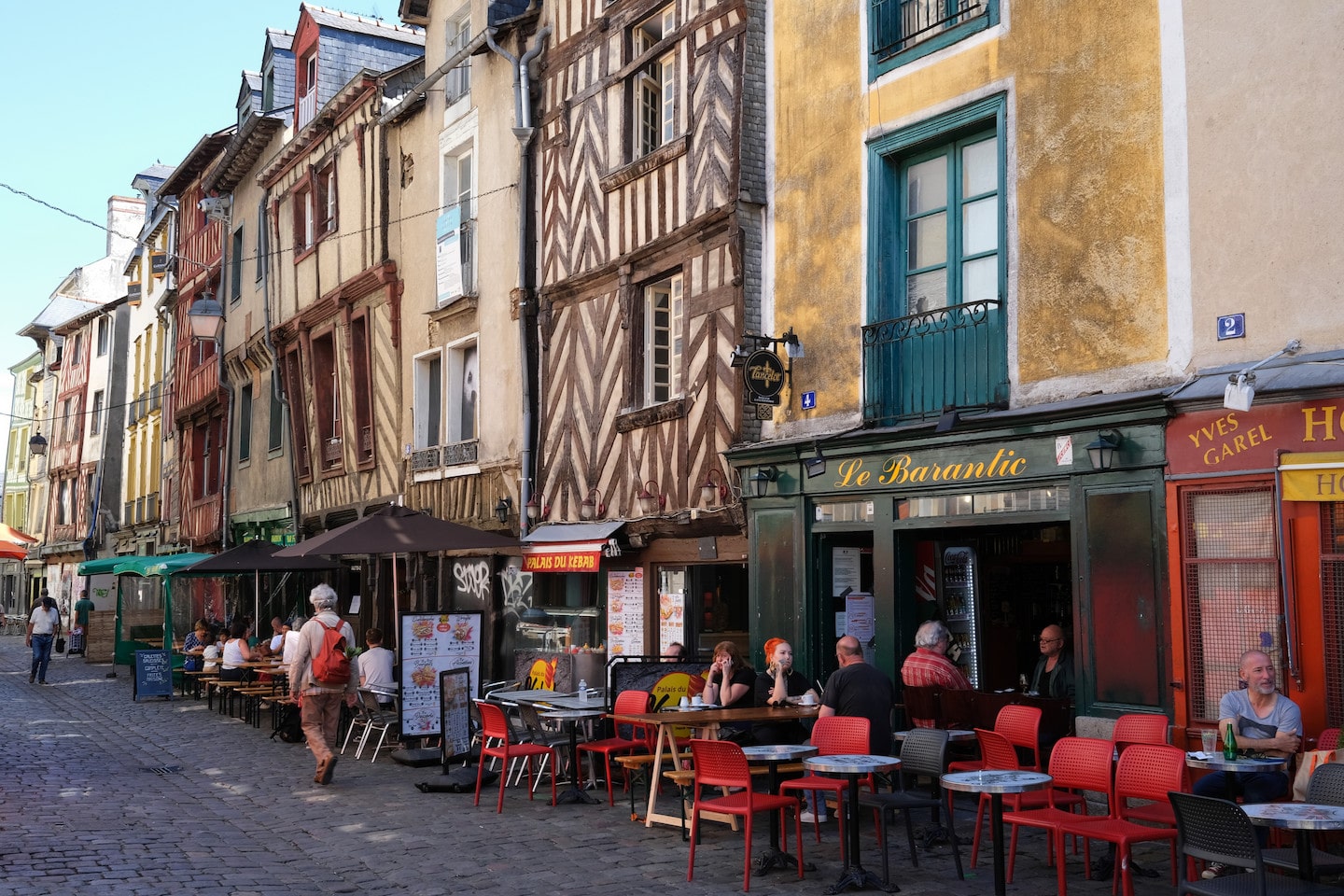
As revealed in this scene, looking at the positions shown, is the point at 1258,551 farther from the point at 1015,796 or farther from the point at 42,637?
the point at 42,637

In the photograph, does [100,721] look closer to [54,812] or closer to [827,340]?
[54,812]

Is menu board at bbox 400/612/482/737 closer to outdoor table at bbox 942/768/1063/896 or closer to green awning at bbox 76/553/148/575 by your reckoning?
outdoor table at bbox 942/768/1063/896

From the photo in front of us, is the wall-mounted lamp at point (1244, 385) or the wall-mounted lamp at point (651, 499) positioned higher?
the wall-mounted lamp at point (1244, 385)

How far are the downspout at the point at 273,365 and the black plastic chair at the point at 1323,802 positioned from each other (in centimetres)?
1755

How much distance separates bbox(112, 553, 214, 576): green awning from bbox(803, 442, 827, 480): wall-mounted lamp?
10451mm

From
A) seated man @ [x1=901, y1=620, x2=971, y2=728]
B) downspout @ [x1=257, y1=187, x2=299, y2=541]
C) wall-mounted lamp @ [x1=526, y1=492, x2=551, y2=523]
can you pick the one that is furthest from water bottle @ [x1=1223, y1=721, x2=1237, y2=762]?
downspout @ [x1=257, y1=187, x2=299, y2=541]

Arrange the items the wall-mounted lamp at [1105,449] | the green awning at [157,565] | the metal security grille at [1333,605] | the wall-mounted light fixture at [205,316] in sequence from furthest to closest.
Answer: the wall-mounted light fixture at [205,316] → the green awning at [157,565] → the wall-mounted lamp at [1105,449] → the metal security grille at [1333,605]

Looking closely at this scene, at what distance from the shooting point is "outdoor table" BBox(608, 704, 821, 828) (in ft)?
25.9

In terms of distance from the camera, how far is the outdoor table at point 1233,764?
19.8 feet

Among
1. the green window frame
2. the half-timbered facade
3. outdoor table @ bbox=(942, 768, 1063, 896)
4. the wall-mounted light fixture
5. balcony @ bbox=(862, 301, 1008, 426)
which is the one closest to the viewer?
outdoor table @ bbox=(942, 768, 1063, 896)

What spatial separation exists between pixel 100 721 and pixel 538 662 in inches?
252

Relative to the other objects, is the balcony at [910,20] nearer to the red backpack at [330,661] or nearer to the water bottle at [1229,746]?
the water bottle at [1229,746]

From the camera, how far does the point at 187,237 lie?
95.1 feet

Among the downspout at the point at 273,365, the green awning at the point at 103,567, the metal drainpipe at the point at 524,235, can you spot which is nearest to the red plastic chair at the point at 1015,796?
the metal drainpipe at the point at 524,235
